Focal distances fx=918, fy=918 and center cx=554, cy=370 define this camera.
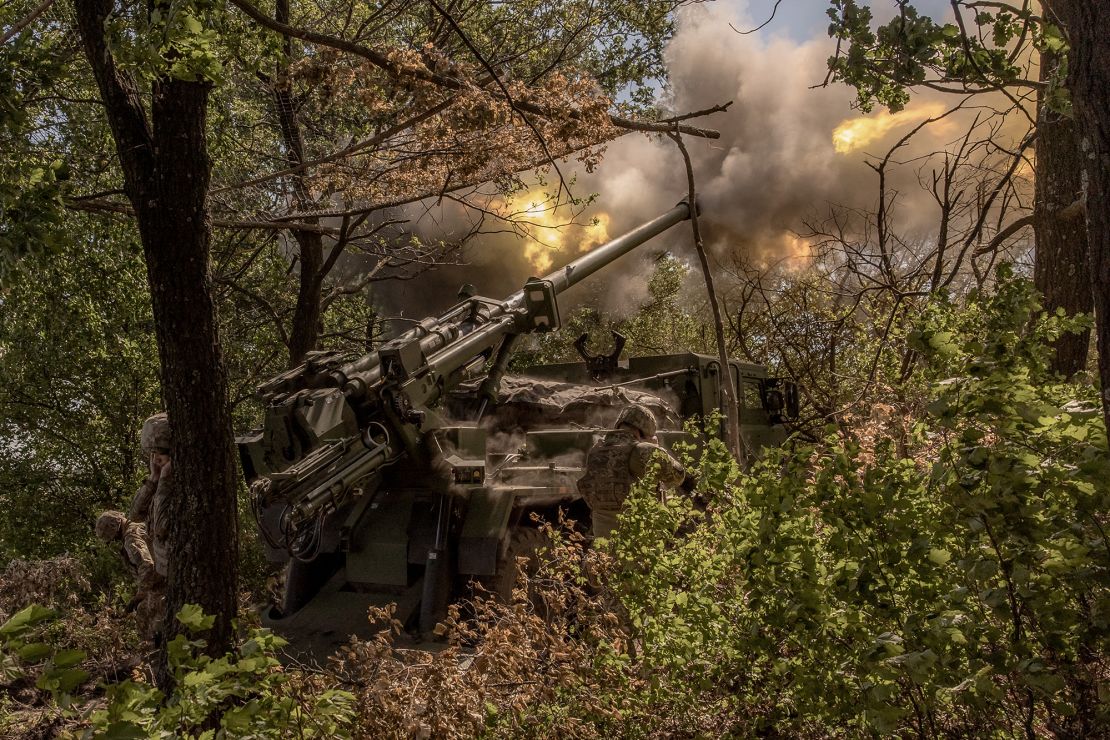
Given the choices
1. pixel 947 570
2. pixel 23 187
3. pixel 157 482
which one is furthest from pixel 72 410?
pixel 947 570

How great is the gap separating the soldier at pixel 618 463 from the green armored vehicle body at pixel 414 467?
1.48 metres

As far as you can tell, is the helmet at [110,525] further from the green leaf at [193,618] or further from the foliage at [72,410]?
the green leaf at [193,618]

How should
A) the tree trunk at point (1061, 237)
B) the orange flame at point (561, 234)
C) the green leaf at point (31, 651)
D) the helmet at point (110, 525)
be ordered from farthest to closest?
1. the orange flame at point (561, 234)
2. the helmet at point (110, 525)
3. the tree trunk at point (1061, 237)
4. the green leaf at point (31, 651)

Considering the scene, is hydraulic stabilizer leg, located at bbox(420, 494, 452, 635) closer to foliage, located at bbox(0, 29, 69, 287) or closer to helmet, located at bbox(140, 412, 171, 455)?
helmet, located at bbox(140, 412, 171, 455)

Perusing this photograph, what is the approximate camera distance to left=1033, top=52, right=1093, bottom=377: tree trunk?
243 inches

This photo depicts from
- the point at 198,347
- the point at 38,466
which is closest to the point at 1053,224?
the point at 198,347

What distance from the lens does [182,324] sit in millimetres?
4859

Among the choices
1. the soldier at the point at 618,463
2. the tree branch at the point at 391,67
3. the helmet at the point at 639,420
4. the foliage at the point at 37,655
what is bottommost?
the foliage at the point at 37,655

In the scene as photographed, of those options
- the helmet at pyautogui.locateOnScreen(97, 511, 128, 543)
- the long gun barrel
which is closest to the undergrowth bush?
the long gun barrel

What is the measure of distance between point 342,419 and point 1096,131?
561 cm

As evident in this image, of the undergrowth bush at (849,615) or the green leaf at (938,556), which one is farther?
the green leaf at (938,556)

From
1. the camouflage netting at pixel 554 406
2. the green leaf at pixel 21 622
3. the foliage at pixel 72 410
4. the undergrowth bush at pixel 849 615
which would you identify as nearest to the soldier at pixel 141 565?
the camouflage netting at pixel 554 406

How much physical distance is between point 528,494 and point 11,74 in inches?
186

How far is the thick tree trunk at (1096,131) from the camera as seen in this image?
2617 mm
